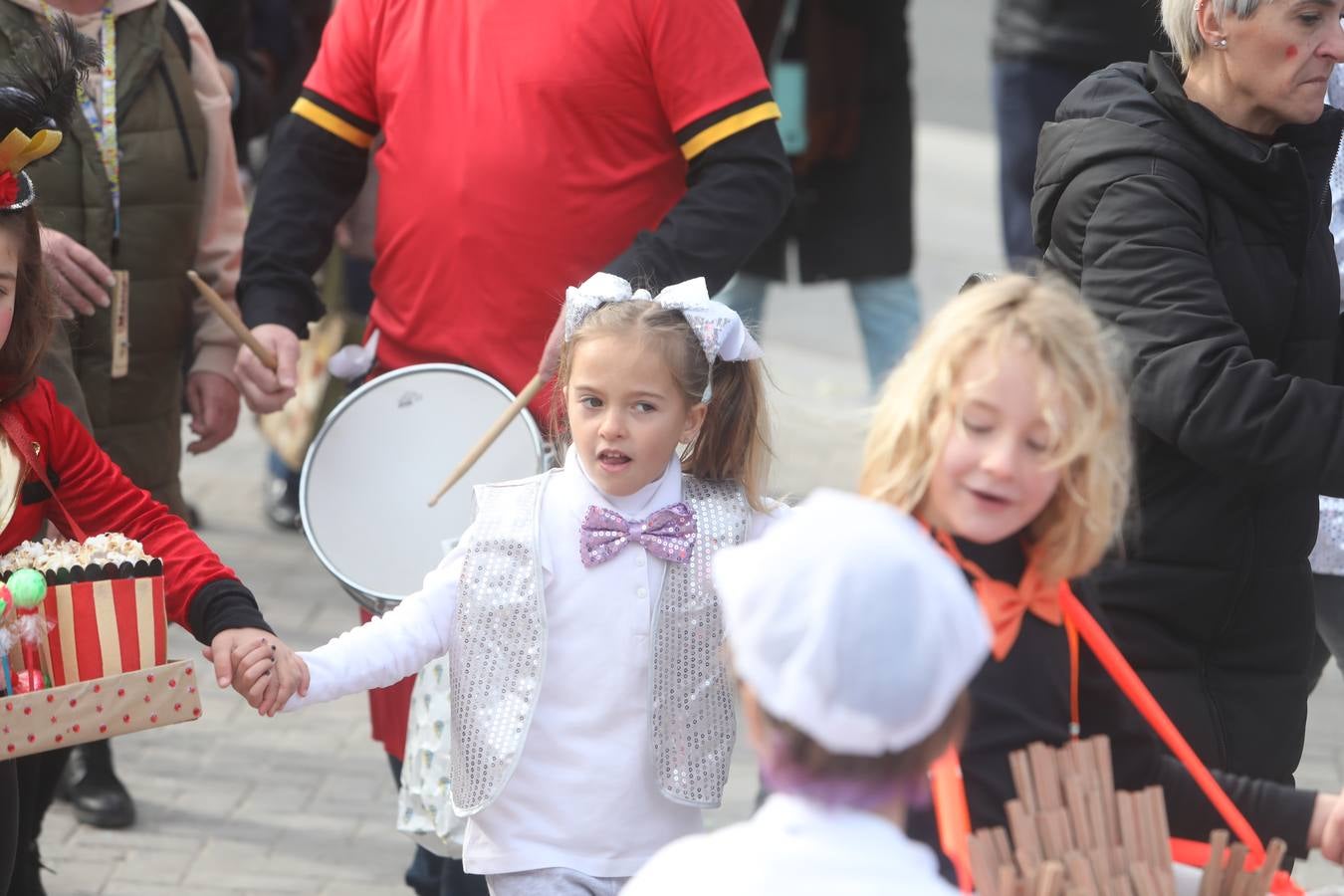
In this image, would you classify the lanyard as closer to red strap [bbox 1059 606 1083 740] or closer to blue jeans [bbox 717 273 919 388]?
red strap [bbox 1059 606 1083 740]

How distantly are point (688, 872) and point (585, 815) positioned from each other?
3.37 feet

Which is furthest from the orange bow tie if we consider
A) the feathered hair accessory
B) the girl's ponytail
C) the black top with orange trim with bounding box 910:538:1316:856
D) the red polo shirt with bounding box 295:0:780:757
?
the feathered hair accessory

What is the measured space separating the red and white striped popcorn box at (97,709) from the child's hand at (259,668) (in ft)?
0.18

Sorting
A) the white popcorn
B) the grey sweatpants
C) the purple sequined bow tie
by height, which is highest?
the purple sequined bow tie

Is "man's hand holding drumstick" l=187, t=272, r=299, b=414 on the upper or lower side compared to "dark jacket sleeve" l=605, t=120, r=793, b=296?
Answer: lower

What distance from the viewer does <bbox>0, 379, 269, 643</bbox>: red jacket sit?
3.00m

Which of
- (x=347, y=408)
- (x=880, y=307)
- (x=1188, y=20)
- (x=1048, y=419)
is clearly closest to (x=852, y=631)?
(x=1048, y=419)

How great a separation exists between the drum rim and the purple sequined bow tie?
1.73 feet

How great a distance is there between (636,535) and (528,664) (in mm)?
246

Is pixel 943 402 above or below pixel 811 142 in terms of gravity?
above

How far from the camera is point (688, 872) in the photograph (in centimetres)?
186

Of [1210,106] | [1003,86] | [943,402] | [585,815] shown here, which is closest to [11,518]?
[585,815]

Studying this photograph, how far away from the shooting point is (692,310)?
2.97m

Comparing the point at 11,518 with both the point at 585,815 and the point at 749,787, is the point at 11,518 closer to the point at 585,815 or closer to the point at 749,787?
the point at 585,815
